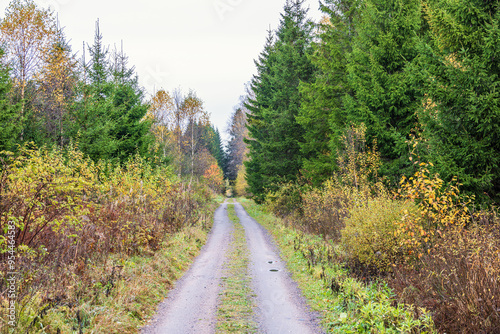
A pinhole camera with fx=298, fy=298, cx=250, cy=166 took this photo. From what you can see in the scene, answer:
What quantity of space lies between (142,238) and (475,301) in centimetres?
934

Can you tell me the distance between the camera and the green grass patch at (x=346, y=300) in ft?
16.7

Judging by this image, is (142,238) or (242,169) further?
(242,169)

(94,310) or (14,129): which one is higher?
(14,129)

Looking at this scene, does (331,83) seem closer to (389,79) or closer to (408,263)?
(389,79)

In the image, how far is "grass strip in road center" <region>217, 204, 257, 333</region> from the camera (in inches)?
Result: 238

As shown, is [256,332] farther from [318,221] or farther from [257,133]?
[257,133]

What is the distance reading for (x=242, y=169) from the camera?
58781 millimetres

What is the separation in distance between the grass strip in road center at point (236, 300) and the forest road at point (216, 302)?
0.49 ft

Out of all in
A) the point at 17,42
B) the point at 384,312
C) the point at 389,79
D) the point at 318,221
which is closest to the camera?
the point at 384,312

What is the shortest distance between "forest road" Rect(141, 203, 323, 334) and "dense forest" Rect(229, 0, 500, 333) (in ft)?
4.38

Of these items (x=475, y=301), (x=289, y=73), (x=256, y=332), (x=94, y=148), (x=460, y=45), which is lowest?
(x=256, y=332)

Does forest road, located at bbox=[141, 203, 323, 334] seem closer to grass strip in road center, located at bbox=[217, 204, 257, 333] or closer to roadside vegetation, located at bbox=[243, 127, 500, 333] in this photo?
grass strip in road center, located at bbox=[217, 204, 257, 333]

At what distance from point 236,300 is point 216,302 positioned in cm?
51

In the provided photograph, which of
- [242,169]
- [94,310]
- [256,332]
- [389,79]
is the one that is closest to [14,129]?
[94,310]
